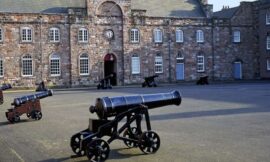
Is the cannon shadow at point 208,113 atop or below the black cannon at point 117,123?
below

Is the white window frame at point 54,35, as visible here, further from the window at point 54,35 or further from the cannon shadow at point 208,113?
the cannon shadow at point 208,113

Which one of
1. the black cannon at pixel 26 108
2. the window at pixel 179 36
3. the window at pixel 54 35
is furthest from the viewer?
the window at pixel 179 36

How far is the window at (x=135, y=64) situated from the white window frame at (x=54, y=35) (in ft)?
26.6

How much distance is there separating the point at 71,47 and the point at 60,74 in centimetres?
284

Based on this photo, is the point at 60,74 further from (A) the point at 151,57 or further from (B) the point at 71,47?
(A) the point at 151,57

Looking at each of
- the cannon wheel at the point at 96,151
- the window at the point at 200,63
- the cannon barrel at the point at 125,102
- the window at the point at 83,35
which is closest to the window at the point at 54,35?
the window at the point at 83,35

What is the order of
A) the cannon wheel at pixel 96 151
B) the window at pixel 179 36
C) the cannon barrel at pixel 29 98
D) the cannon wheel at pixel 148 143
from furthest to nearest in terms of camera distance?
the window at pixel 179 36, the cannon barrel at pixel 29 98, the cannon wheel at pixel 148 143, the cannon wheel at pixel 96 151

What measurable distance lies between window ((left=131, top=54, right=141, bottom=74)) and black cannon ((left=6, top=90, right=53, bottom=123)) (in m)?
31.7

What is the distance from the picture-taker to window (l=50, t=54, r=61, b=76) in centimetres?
4484

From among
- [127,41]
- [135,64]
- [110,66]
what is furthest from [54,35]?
[135,64]

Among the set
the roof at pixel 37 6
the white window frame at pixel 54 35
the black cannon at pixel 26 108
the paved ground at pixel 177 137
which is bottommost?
the paved ground at pixel 177 137

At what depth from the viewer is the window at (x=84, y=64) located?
46.1m

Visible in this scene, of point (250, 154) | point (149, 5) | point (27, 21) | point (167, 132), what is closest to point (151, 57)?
point (149, 5)

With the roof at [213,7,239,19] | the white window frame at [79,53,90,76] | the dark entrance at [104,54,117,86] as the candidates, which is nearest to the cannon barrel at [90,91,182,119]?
the white window frame at [79,53,90,76]
